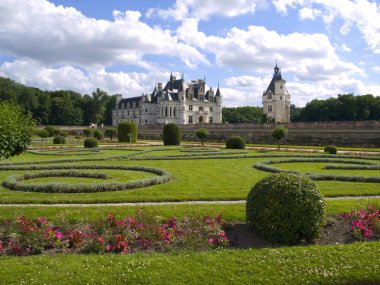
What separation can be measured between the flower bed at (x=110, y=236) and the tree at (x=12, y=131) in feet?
10.1

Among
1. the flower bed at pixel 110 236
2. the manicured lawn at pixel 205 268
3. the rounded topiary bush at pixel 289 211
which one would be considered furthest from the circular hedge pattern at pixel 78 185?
the rounded topiary bush at pixel 289 211

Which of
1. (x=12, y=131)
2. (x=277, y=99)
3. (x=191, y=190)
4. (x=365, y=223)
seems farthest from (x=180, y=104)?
(x=365, y=223)

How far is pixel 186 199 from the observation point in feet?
34.2

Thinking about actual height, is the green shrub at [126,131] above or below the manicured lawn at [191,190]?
above

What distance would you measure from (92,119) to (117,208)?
338 ft

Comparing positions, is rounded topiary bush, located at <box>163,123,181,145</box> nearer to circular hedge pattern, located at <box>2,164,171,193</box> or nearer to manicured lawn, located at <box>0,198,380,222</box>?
circular hedge pattern, located at <box>2,164,171,193</box>

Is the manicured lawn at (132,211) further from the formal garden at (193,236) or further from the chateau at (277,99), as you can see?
the chateau at (277,99)

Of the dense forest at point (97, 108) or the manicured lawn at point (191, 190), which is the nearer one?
the manicured lawn at point (191, 190)

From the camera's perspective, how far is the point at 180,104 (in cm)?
9175

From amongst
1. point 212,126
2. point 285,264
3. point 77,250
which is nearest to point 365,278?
point 285,264

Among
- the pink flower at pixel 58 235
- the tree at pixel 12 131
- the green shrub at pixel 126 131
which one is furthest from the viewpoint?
the green shrub at pixel 126 131

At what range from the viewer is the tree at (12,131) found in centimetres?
1007

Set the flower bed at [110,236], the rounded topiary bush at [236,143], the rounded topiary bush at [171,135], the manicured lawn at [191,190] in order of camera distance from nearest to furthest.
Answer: the flower bed at [110,236] < the manicured lawn at [191,190] < the rounded topiary bush at [236,143] < the rounded topiary bush at [171,135]

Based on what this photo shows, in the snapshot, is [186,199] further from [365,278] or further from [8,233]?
[365,278]
